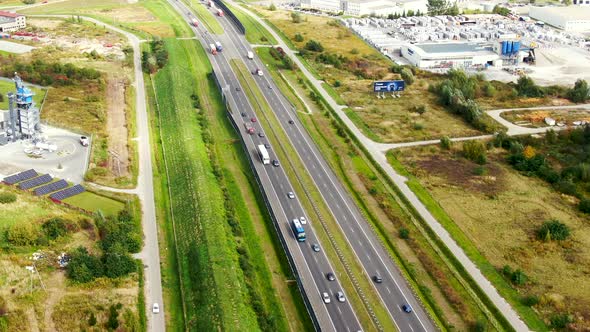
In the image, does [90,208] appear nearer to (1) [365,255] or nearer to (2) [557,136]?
(1) [365,255]

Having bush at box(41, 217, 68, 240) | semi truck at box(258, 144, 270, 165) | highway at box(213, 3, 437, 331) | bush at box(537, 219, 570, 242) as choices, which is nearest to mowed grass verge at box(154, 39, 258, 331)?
semi truck at box(258, 144, 270, 165)

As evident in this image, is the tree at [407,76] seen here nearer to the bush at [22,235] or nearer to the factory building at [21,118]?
the factory building at [21,118]

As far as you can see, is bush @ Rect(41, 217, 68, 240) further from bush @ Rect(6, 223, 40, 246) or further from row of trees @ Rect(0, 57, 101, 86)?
row of trees @ Rect(0, 57, 101, 86)

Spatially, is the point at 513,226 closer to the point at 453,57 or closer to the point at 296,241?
the point at 296,241

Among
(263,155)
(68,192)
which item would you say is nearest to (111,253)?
(68,192)

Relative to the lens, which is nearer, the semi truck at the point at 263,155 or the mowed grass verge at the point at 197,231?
the mowed grass verge at the point at 197,231

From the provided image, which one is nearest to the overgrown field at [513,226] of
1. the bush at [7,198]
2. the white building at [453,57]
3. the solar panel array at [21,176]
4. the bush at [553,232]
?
the bush at [553,232]
